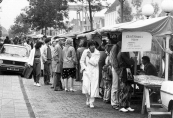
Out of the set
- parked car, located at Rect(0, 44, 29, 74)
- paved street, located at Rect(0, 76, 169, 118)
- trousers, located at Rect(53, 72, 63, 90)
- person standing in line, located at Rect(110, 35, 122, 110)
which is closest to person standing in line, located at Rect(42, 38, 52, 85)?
trousers, located at Rect(53, 72, 63, 90)

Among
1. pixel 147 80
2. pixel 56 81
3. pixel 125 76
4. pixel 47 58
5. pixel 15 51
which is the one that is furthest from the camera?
pixel 15 51

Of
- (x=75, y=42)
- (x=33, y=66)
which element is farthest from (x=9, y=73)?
(x=33, y=66)

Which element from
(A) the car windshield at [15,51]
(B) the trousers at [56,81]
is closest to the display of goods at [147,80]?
(B) the trousers at [56,81]

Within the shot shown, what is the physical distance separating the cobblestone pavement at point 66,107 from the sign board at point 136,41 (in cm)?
163

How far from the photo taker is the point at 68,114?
372 inches

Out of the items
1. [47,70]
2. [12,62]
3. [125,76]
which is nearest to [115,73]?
[125,76]

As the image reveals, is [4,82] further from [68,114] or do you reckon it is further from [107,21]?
[107,21]

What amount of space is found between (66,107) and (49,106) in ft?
1.68

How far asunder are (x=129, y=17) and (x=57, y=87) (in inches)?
1758

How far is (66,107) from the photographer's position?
1057cm

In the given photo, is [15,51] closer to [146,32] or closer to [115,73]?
[115,73]

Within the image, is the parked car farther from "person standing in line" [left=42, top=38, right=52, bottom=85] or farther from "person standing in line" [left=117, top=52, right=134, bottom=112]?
"person standing in line" [left=117, top=52, right=134, bottom=112]

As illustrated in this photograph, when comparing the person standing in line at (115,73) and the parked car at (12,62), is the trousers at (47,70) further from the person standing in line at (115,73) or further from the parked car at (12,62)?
the person standing in line at (115,73)

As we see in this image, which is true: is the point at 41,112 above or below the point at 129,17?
below
